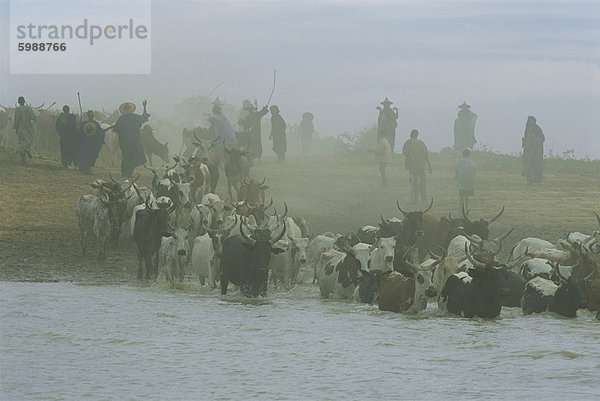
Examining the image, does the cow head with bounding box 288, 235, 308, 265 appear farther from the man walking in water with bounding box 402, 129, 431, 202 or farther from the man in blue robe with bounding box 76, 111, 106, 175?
the man in blue robe with bounding box 76, 111, 106, 175

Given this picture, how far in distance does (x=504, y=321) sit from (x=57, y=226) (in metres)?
12.7

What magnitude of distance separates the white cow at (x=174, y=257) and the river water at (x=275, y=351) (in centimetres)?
82

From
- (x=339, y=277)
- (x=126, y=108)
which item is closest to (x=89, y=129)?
(x=126, y=108)

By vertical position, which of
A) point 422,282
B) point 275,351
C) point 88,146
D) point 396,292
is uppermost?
point 88,146

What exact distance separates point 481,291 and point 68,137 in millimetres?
18531

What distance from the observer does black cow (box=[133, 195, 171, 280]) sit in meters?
19.7

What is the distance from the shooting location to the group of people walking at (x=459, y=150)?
90.0 feet

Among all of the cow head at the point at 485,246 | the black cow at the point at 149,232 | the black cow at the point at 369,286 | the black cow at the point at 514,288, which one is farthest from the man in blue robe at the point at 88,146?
the black cow at the point at 514,288

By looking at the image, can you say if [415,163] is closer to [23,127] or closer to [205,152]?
[205,152]

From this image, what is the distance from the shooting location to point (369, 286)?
640 inches

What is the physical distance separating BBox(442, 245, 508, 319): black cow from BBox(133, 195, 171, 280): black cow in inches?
272

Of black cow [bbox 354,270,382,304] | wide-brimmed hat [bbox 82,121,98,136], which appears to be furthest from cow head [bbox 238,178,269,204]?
black cow [bbox 354,270,382,304]

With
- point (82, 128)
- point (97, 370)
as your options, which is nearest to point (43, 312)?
point (97, 370)

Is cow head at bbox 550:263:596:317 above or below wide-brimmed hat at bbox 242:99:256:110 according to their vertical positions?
below
